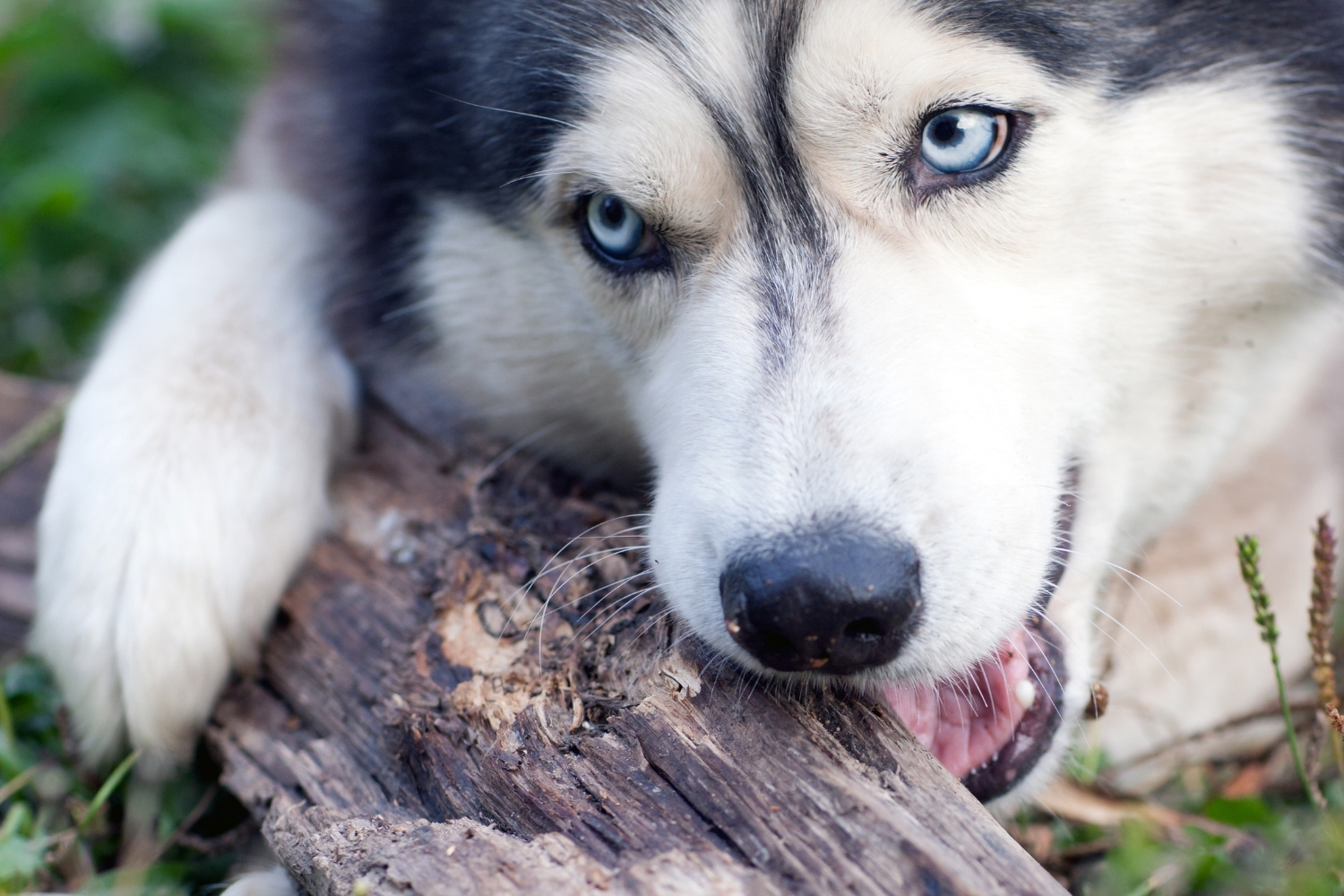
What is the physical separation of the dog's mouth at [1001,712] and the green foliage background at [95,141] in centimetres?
277

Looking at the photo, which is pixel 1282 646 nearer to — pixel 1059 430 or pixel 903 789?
pixel 1059 430

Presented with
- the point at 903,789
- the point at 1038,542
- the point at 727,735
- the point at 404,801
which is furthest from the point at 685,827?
the point at 1038,542

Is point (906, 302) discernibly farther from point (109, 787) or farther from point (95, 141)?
point (95, 141)

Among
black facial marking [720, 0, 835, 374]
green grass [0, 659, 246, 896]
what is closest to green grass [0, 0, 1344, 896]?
green grass [0, 659, 246, 896]

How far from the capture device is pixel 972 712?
6.30 feet

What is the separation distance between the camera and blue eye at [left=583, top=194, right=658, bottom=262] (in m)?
2.03

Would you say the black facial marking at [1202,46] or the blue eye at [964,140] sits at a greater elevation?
the black facial marking at [1202,46]

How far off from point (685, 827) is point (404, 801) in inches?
19.7

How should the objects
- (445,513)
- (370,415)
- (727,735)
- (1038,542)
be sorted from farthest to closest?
1. (370,415)
2. (445,513)
3. (1038,542)
4. (727,735)

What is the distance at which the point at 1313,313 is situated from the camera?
226 cm

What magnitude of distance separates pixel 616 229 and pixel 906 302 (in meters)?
0.53

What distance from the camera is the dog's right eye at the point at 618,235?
6.67 ft

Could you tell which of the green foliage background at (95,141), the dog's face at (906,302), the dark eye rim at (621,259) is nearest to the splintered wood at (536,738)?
the dog's face at (906,302)

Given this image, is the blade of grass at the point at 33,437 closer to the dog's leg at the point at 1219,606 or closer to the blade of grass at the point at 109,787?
the blade of grass at the point at 109,787
